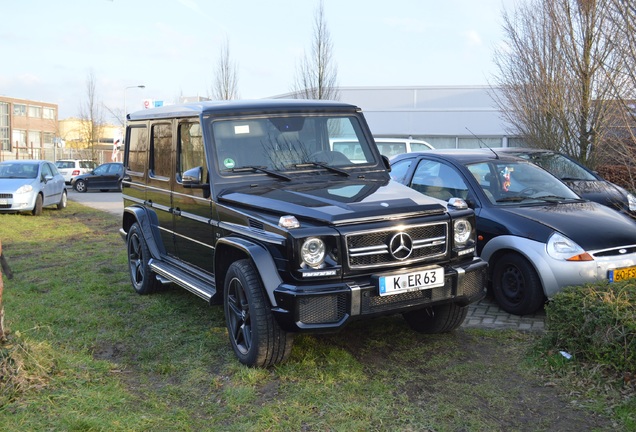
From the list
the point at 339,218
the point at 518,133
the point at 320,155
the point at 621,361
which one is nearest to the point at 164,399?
the point at 339,218

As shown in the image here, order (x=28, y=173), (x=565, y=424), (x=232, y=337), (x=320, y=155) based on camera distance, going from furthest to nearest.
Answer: (x=28, y=173), (x=320, y=155), (x=232, y=337), (x=565, y=424)

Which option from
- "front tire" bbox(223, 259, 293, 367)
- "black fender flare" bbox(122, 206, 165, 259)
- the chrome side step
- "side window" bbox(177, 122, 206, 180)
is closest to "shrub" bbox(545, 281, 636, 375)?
"front tire" bbox(223, 259, 293, 367)

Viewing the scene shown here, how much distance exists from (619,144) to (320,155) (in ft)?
10.7

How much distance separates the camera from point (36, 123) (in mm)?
86375

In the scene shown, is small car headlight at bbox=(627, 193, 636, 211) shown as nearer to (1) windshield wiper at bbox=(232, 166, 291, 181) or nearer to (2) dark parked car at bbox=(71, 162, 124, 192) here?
(1) windshield wiper at bbox=(232, 166, 291, 181)

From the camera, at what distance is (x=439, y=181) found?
301 inches

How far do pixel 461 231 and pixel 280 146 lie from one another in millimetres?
1841

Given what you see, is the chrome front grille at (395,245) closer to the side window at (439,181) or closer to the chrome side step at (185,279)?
the chrome side step at (185,279)

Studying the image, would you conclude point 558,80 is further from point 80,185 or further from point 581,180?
point 80,185

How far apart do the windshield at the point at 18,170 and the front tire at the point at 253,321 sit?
1401cm

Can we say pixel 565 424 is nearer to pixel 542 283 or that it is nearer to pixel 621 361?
pixel 621 361

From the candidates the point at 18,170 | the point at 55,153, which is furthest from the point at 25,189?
the point at 55,153

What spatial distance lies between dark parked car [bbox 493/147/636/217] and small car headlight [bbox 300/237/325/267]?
4890 mm

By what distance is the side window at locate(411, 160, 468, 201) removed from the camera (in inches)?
289
